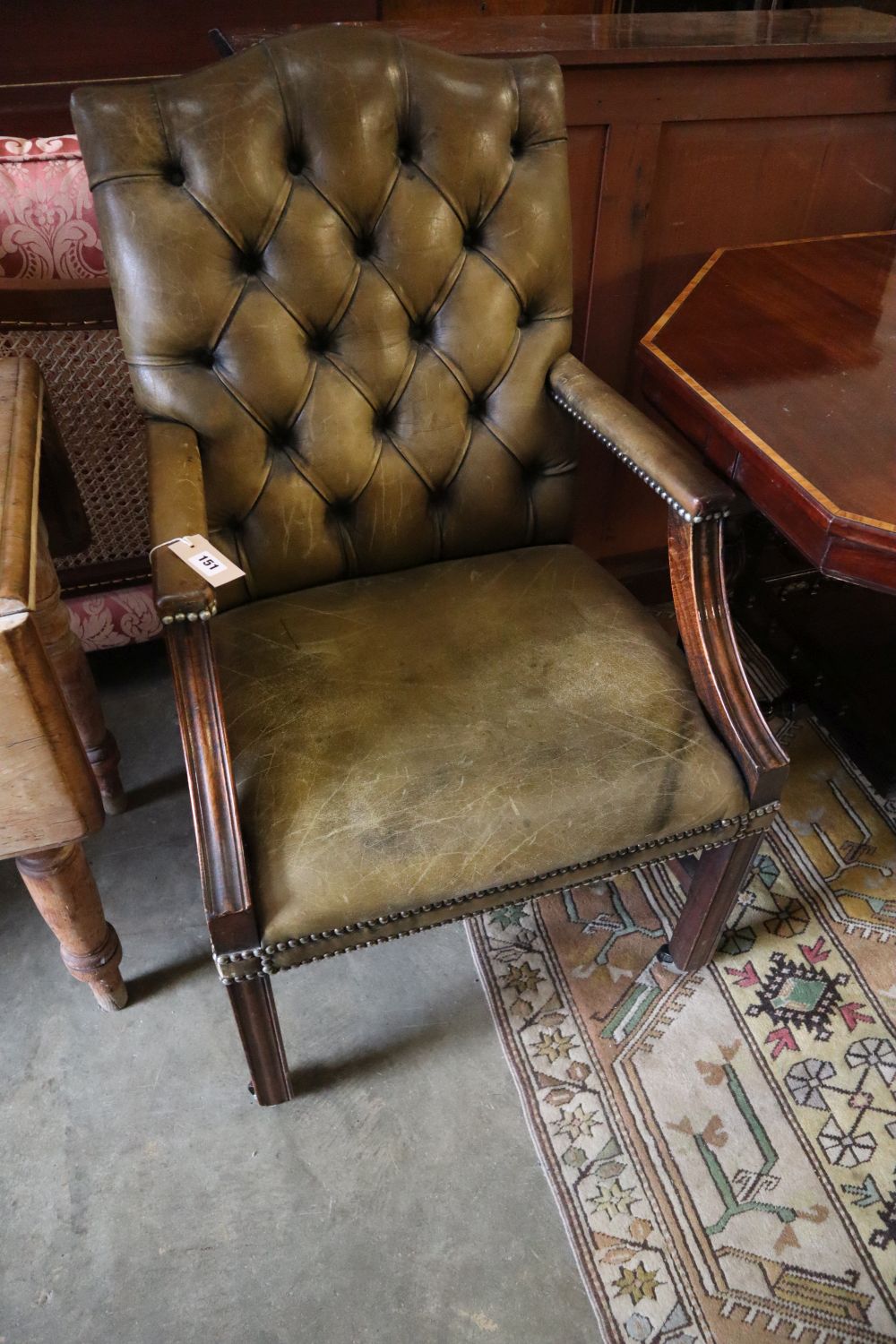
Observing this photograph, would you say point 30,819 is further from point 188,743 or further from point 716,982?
point 716,982

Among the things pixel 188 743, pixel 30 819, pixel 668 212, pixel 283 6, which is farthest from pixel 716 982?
pixel 283 6

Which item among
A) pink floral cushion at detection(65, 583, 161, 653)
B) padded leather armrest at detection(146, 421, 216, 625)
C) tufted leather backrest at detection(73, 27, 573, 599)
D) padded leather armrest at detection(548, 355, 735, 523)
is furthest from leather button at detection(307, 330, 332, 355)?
pink floral cushion at detection(65, 583, 161, 653)

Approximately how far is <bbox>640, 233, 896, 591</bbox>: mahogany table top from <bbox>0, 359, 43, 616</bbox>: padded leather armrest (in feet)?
2.56

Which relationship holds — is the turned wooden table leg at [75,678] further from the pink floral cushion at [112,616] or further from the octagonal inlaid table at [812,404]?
the octagonal inlaid table at [812,404]

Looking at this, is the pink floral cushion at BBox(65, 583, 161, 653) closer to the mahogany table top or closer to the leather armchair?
the leather armchair

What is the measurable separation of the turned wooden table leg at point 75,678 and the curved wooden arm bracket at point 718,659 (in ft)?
2.48

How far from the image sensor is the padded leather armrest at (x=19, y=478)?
0.84 metres

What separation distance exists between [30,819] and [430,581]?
573 mm

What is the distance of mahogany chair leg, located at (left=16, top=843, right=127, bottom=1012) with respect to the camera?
1.05 m

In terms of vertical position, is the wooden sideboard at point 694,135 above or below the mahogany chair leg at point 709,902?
above

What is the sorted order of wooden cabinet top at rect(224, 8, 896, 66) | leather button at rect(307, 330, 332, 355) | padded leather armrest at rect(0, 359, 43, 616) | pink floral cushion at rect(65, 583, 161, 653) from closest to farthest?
padded leather armrest at rect(0, 359, 43, 616) < leather button at rect(307, 330, 332, 355) < wooden cabinet top at rect(224, 8, 896, 66) < pink floral cushion at rect(65, 583, 161, 653)

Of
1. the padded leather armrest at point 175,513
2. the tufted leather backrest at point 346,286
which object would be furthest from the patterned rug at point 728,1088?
the padded leather armrest at point 175,513

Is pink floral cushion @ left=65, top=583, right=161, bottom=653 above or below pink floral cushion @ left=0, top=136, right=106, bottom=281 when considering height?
below

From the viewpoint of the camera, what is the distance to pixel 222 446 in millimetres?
1116
